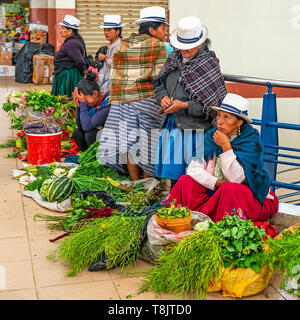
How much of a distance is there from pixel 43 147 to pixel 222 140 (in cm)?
279

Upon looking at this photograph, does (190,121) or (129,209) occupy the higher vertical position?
(190,121)

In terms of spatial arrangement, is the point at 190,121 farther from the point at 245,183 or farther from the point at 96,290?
the point at 96,290

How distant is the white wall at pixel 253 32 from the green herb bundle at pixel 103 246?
3271mm

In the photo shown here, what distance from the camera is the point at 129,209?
4.33 metres

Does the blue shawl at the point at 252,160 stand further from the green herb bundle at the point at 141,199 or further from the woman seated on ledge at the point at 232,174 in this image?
the green herb bundle at the point at 141,199

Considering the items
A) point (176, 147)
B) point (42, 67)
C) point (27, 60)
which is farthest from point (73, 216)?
point (27, 60)

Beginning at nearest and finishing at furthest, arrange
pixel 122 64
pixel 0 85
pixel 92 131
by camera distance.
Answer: pixel 122 64 < pixel 92 131 < pixel 0 85

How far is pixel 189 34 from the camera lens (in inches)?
162

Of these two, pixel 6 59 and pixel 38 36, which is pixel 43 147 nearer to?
pixel 38 36

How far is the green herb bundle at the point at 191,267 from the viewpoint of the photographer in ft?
10.5

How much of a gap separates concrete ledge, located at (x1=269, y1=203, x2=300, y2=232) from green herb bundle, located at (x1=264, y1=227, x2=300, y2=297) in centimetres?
73

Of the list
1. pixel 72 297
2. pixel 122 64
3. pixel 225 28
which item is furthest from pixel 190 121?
pixel 225 28

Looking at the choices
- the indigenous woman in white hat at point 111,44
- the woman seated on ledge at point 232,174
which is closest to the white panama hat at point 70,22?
the indigenous woman in white hat at point 111,44
